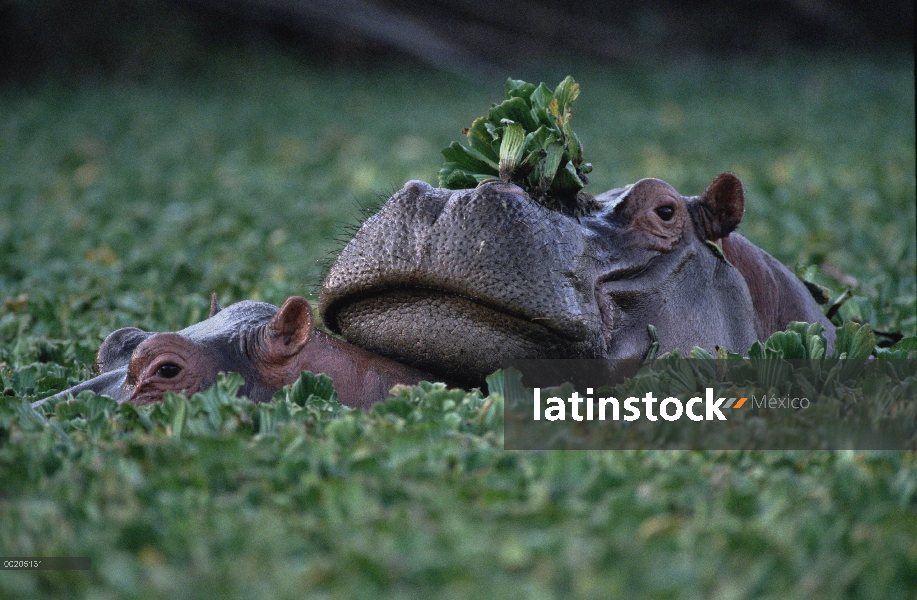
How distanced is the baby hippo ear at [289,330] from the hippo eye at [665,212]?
1.04m

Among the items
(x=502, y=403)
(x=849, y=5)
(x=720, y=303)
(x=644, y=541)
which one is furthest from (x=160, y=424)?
(x=849, y=5)

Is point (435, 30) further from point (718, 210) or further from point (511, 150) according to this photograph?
point (511, 150)

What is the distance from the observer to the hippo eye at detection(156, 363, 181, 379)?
9.50 ft

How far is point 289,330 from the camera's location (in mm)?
3004

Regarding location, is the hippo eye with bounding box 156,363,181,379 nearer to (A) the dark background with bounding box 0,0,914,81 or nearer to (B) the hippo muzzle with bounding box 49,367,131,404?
(B) the hippo muzzle with bounding box 49,367,131,404

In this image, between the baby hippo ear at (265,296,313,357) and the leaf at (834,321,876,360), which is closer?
the baby hippo ear at (265,296,313,357)

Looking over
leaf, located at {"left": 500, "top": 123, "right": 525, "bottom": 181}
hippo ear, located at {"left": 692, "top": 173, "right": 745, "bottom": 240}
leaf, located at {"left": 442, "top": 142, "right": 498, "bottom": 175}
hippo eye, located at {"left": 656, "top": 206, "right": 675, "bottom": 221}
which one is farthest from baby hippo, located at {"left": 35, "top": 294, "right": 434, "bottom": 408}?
hippo ear, located at {"left": 692, "top": 173, "right": 745, "bottom": 240}

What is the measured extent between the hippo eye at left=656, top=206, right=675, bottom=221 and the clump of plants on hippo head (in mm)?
190

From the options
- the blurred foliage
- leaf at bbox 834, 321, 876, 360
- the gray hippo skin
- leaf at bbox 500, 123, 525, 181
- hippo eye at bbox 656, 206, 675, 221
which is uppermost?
leaf at bbox 500, 123, 525, 181

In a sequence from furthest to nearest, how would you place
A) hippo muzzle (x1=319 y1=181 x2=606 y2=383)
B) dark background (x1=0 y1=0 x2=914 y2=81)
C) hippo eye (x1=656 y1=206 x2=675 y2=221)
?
dark background (x1=0 y1=0 x2=914 y2=81)
hippo eye (x1=656 y1=206 x2=675 y2=221)
hippo muzzle (x1=319 y1=181 x2=606 y2=383)

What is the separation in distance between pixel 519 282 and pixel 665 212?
2.25ft

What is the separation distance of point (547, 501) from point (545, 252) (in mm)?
883

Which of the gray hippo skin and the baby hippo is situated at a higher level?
the gray hippo skin

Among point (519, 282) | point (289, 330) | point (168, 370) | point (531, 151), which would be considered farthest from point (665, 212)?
point (168, 370)
